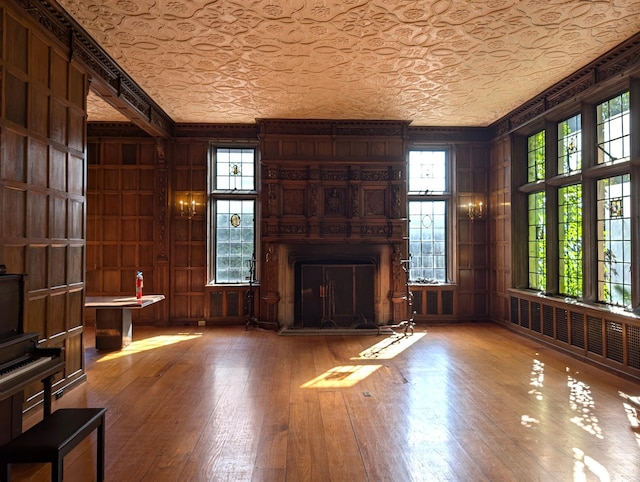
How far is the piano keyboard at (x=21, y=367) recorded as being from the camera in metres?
2.32

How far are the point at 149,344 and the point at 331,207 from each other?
3704mm

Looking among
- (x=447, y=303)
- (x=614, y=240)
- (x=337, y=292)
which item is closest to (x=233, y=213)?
(x=337, y=292)

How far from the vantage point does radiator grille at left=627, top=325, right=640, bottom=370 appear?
14.3 feet

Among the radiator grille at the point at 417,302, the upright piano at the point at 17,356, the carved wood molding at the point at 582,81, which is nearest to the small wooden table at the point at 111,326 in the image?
the upright piano at the point at 17,356

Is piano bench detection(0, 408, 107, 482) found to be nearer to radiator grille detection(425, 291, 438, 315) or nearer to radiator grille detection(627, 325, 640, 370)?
radiator grille detection(627, 325, 640, 370)

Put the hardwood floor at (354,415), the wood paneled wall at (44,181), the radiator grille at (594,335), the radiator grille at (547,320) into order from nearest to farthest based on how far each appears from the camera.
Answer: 1. the hardwood floor at (354,415)
2. the wood paneled wall at (44,181)
3. the radiator grille at (594,335)
4. the radiator grille at (547,320)

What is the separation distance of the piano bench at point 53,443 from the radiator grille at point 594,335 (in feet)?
17.3

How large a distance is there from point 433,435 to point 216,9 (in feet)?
13.7

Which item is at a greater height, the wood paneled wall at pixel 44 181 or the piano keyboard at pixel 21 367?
the wood paneled wall at pixel 44 181

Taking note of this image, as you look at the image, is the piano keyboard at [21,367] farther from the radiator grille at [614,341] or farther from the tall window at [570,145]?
the tall window at [570,145]

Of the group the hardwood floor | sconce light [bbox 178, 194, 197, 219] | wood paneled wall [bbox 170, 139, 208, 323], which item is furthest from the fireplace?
sconce light [bbox 178, 194, 197, 219]

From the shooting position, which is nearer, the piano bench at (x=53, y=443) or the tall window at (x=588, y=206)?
the piano bench at (x=53, y=443)

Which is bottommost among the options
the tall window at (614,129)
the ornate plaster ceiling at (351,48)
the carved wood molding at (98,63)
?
the tall window at (614,129)

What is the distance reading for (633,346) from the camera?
4402 millimetres
